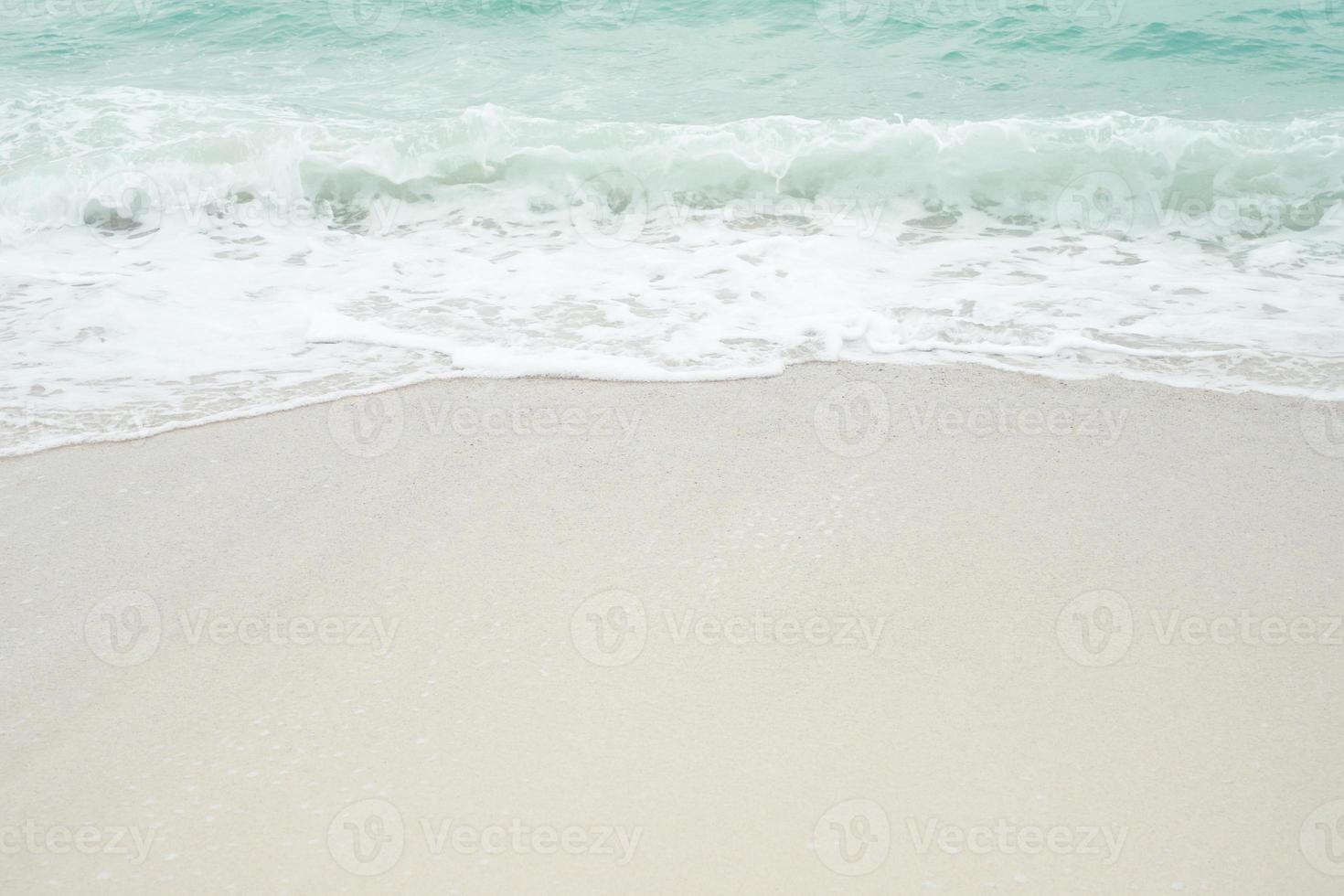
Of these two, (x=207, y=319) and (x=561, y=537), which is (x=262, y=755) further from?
(x=207, y=319)

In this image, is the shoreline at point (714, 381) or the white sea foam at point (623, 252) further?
the white sea foam at point (623, 252)

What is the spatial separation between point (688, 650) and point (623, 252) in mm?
3679

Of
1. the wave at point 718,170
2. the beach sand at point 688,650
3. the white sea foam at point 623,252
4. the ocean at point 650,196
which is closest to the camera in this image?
the beach sand at point 688,650

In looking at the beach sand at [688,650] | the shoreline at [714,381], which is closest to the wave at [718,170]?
the shoreline at [714,381]

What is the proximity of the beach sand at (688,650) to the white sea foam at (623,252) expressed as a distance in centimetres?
53

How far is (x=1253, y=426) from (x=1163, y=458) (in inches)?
20.5

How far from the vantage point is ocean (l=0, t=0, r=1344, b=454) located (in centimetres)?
470

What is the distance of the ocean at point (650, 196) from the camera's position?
470 centimetres

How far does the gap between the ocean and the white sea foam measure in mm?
26

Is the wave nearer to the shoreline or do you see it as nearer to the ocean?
the ocean

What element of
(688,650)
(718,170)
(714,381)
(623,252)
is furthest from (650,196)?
(688,650)

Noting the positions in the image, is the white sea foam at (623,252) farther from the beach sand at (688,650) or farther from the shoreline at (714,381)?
the beach sand at (688,650)

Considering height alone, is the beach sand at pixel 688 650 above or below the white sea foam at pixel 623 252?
below

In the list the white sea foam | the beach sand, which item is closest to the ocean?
the white sea foam
